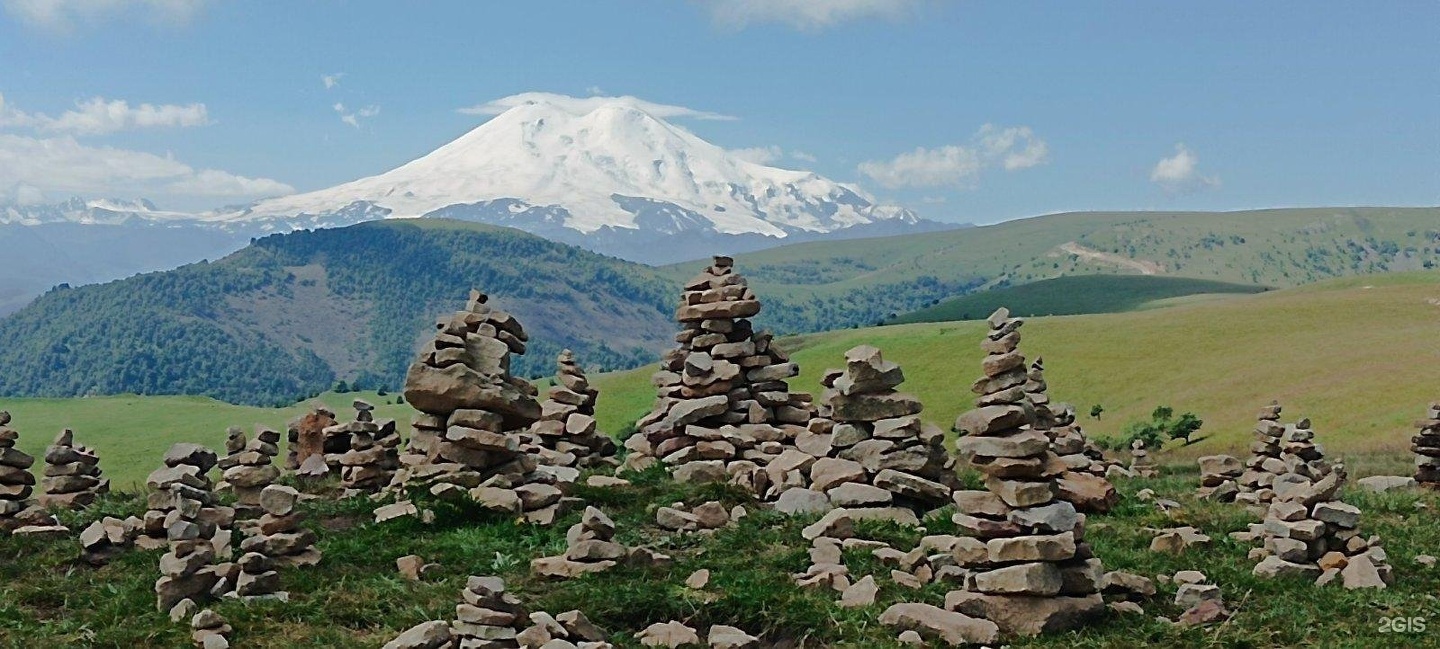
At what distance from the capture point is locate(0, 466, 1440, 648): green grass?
42.1 ft

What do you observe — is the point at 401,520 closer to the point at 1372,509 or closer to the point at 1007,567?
the point at 1007,567

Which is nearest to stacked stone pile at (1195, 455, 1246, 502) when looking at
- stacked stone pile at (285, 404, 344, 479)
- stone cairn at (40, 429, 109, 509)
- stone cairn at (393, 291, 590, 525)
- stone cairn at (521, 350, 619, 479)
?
stone cairn at (521, 350, 619, 479)

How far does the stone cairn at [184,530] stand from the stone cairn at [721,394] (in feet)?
32.7

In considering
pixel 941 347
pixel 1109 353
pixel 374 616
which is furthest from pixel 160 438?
pixel 374 616

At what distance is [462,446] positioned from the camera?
20.4 meters

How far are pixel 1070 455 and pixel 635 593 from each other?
15.4m

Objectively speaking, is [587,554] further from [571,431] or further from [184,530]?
[571,431]

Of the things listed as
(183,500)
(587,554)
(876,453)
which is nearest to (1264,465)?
(876,453)

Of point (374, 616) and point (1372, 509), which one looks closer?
point (374, 616)

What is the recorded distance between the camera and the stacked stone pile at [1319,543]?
49.1ft

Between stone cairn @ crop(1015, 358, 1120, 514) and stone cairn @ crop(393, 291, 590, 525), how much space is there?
8.49 m

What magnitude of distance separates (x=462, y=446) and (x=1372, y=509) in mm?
16420

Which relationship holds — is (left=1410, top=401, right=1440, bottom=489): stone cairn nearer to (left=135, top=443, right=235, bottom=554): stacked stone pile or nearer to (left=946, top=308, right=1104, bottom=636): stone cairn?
(left=946, top=308, right=1104, bottom=636): stone cairn

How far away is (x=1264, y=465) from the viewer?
27.5 metres
